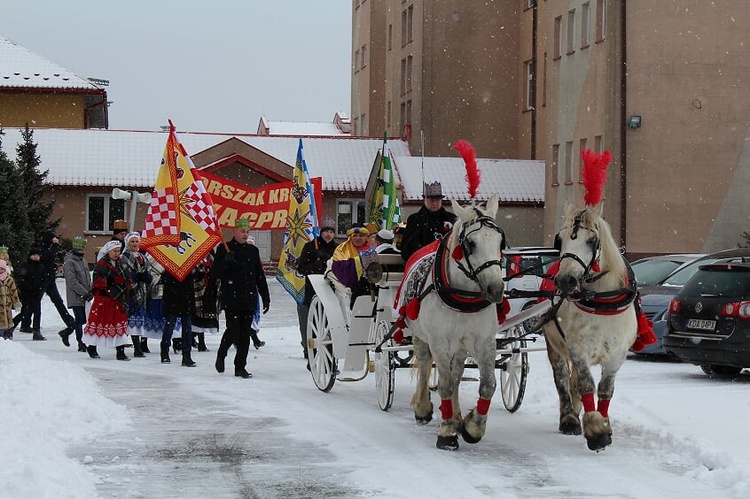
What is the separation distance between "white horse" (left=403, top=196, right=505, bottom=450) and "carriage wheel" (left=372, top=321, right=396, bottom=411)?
1.86 meters

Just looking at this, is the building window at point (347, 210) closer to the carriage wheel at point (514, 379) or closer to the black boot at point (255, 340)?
the black boot at point (255, 340)

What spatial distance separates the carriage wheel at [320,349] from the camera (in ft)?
44.5

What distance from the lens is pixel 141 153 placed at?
48.3 meters

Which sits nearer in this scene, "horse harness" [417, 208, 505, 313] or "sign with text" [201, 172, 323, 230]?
"horse harness" [417, 208, 505, 313]

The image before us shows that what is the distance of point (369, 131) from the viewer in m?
62.5

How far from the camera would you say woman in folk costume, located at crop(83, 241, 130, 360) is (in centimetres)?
1773

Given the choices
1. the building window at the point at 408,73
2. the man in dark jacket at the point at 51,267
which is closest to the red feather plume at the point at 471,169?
the man in dark jacket at the point at 51,267

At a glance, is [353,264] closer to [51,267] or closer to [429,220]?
[429,220]

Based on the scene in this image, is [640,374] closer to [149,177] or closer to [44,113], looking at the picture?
[149,177]

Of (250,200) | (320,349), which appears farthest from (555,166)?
(320,349)

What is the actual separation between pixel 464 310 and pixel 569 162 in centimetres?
2914

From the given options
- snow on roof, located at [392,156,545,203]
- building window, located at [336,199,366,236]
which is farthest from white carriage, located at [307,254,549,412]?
building window, located at [336,199,366,236]

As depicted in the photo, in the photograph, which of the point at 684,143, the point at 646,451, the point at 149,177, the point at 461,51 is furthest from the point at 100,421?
the point at 461,51

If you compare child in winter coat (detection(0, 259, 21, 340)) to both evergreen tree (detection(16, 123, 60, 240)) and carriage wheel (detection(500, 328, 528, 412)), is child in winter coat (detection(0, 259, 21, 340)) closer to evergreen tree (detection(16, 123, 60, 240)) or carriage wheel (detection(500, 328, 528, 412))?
carriage wheel (detection(500, 328, 528, 412))
